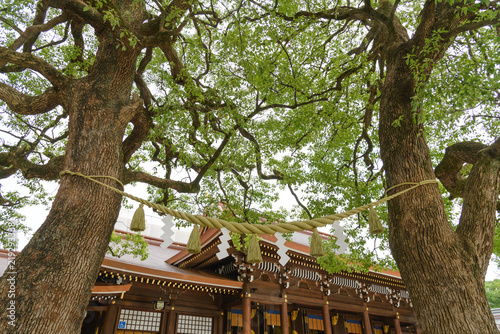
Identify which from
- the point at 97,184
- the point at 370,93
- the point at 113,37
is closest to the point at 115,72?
the point at 113,37

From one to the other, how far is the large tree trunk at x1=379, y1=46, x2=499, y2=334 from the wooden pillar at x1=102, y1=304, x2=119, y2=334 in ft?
21.3

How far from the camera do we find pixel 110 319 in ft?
21.7

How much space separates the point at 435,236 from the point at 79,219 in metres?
3.22

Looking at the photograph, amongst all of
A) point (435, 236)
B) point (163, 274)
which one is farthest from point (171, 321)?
point (435, 236)

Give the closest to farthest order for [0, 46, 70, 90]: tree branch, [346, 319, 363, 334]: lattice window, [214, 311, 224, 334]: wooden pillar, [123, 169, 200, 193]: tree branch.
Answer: [0, 46, 70, 90]: tree branch < [123, 169, 200, 193]: tree branch < [214, 311, 224, 334]: wooden pillar < [346, 319, 363, 334]: lattice window

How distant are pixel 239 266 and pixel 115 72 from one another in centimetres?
592

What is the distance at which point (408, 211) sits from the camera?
9.34 feet

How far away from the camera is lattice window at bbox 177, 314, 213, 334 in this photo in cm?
752

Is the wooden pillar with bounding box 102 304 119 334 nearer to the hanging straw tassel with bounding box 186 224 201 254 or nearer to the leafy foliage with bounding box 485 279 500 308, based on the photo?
the hanging straw tassel with bounding box 186 224 201 254

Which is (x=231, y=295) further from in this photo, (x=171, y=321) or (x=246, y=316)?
(x=171, y=321)

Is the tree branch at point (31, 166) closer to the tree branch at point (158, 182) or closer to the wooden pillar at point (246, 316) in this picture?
the tree branch at point (158, 182)

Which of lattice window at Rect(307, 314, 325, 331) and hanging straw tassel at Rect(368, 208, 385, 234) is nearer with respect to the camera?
hanging straw tassel at Rect(368, 208, 385, 234)

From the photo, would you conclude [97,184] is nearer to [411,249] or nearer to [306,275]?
[411,249]

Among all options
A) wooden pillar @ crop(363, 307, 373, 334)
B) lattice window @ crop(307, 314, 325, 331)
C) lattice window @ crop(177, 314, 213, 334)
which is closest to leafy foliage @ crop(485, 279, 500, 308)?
wooden pillar @ crop(363, 307, 373, 334)
